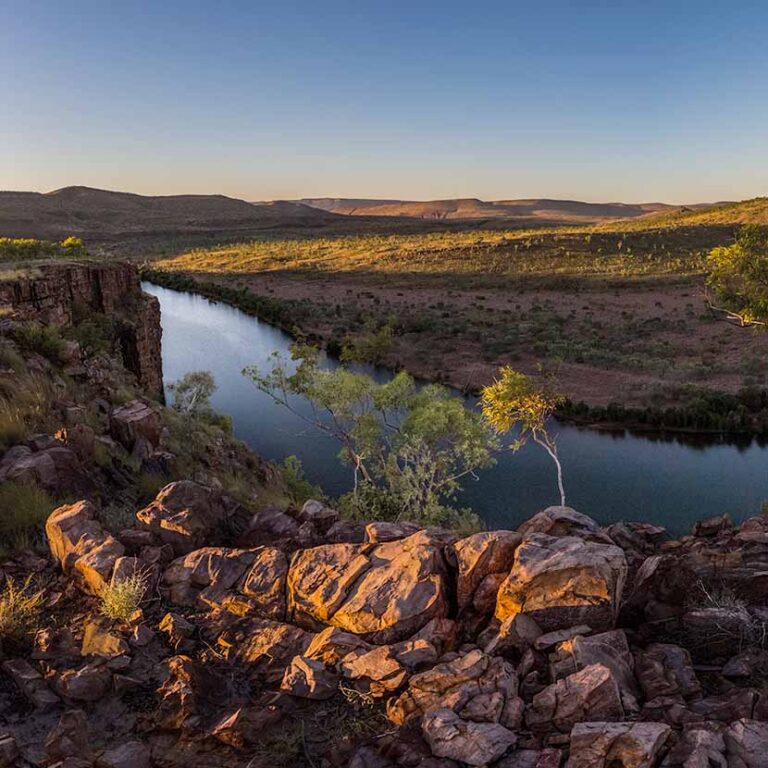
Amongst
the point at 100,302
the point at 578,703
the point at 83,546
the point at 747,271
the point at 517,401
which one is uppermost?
the point at 747,271

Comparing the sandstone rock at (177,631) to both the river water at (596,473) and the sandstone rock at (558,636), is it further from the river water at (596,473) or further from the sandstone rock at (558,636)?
the river water at (596,473)

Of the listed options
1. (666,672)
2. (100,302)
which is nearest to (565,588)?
(666,672)

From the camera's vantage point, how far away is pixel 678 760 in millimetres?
3893

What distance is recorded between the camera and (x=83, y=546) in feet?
21.2

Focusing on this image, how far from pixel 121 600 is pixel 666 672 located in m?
4.97

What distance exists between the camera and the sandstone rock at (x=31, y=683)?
4.97 meters

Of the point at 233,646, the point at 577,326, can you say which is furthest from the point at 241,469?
the point at 577,326

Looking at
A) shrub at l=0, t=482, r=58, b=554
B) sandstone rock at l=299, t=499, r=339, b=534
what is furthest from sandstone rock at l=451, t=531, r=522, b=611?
shrub at l=0, t=482, r=58, b=554

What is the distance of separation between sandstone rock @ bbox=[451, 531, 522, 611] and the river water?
1680 cm

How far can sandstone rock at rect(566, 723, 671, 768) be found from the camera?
391 cm

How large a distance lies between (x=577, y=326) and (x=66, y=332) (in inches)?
1592

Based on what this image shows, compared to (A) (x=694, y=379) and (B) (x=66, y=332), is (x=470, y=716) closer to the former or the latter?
(B) (x=66, y=332)

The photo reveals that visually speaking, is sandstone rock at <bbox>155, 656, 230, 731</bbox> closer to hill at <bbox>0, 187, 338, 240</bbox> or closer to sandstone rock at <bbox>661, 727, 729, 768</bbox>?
sandstone rock at <bbox>661, 727, 729, 768</bbox>

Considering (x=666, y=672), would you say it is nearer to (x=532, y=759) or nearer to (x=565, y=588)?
(x=565, y=588)
